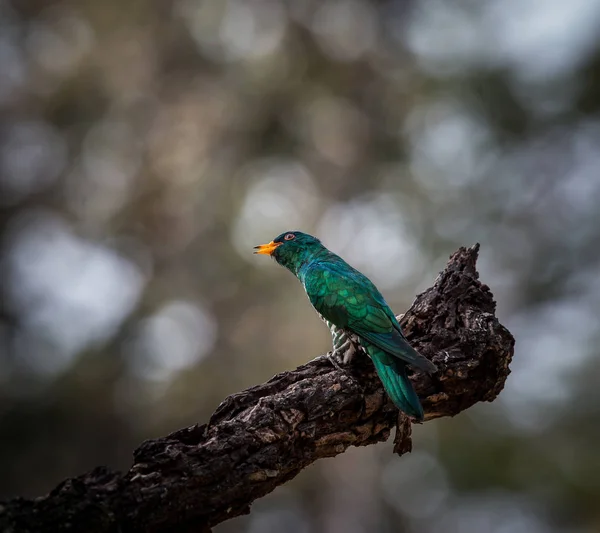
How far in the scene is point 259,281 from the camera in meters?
12.3

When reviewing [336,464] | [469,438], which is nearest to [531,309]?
[469,438]

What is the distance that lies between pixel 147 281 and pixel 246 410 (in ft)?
30.7

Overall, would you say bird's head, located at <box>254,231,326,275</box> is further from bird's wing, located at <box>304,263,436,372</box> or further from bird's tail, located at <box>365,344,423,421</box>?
bird's tail, located at <box>365,344,423,421</box>

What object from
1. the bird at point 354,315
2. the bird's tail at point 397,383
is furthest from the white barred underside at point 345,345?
the bird's tail at point 397,383

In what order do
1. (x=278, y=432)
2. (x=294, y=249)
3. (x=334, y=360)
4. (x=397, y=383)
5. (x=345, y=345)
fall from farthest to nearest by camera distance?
1. (x=294, y=249)
2. (x=345, y=345)
3. (x=334, y=360)
4. (x=397, y=383)
5. (x=278, y=432)

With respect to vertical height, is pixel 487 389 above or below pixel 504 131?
below

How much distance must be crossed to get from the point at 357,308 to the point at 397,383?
84 cm

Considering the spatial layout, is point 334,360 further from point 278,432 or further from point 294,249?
point 294,249

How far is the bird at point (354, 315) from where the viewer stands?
11.9 feet

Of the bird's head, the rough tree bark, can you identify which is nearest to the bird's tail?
the rough tree bark

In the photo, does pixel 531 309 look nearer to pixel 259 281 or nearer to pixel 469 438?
pixel 469 438

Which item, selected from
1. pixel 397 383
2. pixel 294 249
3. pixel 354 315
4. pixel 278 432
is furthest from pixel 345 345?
pixel 294 249

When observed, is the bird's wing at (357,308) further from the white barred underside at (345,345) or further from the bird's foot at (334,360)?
the bird's foot at (334,360)

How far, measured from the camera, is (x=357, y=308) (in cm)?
438
